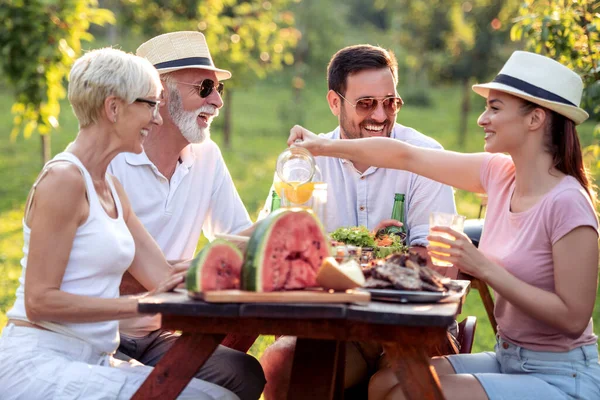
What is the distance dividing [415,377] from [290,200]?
1.36 meters

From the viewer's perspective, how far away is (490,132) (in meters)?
4.21

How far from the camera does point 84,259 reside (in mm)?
3732

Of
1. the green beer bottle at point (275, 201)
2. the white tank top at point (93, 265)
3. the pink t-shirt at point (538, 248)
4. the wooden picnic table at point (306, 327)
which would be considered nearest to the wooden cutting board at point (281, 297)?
the wooden picnic table at point (306, 327)

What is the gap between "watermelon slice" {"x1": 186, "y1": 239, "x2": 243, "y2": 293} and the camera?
10.1 feet

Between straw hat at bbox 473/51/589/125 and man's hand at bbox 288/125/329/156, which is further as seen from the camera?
man's hand at bbox 288/125/329/156

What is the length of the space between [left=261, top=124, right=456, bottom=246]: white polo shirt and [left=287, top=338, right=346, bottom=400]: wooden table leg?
1.68 m

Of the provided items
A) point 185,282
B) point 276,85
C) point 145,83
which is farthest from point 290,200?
point 276,85

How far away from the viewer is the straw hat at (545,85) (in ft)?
13.1

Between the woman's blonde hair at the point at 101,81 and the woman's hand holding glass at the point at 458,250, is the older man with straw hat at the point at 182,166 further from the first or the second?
the woman's hand holding glass at the point at 458,250

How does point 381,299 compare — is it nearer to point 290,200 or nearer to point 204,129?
point 290,200

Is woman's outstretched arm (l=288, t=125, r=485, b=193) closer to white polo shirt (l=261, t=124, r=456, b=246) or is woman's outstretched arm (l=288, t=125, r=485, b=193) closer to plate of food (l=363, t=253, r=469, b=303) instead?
white polo shirt (l=261, t=124, r=456, b=246)

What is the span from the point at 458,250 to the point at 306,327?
31.8 inches

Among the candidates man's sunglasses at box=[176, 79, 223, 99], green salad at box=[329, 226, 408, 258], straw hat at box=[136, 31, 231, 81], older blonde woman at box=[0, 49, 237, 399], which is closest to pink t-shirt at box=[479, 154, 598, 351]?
green salad at box=[329, 226, 408, 258]

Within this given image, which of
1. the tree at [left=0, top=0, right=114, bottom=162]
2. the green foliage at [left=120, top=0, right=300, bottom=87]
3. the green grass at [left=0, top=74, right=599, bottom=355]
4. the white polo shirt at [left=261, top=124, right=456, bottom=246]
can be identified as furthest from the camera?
the green foliage at [left=120, top=0, right=300, bottom=87]
